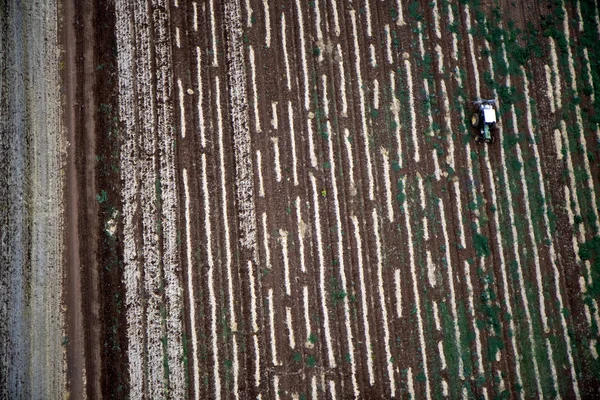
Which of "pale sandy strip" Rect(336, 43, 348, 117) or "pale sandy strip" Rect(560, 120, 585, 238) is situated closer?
"pale sandy strip" Rect(560, 120, 585, 238)

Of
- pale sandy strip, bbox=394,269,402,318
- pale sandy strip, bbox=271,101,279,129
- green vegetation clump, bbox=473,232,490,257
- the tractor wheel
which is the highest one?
pale sandy strip, bbox=271,101,279,129

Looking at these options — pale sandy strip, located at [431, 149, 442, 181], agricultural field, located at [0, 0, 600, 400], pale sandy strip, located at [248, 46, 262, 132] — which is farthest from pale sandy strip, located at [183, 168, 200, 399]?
pale sandy strip, located at [431, 149, 442, 181]

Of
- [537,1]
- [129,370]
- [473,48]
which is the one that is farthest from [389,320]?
[537,1]

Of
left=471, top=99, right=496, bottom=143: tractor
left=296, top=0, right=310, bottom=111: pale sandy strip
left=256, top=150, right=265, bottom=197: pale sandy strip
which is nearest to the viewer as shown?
left=471, top=99, right=496, bottom=143: tractor

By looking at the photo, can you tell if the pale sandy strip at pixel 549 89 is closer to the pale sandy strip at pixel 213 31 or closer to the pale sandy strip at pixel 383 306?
the pale sandy strip at pixel 383 306

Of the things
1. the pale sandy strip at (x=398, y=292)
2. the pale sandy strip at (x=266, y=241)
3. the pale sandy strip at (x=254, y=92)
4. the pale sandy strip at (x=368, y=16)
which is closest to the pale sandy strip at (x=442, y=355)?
the pale sandy strip at (x=398, y=292)

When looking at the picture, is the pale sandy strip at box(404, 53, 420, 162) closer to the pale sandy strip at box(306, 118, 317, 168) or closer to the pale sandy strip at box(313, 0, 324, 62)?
the pale sandy strip at box(313, 0, 324, 62)

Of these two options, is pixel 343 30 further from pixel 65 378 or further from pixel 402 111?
pixel 65 378
